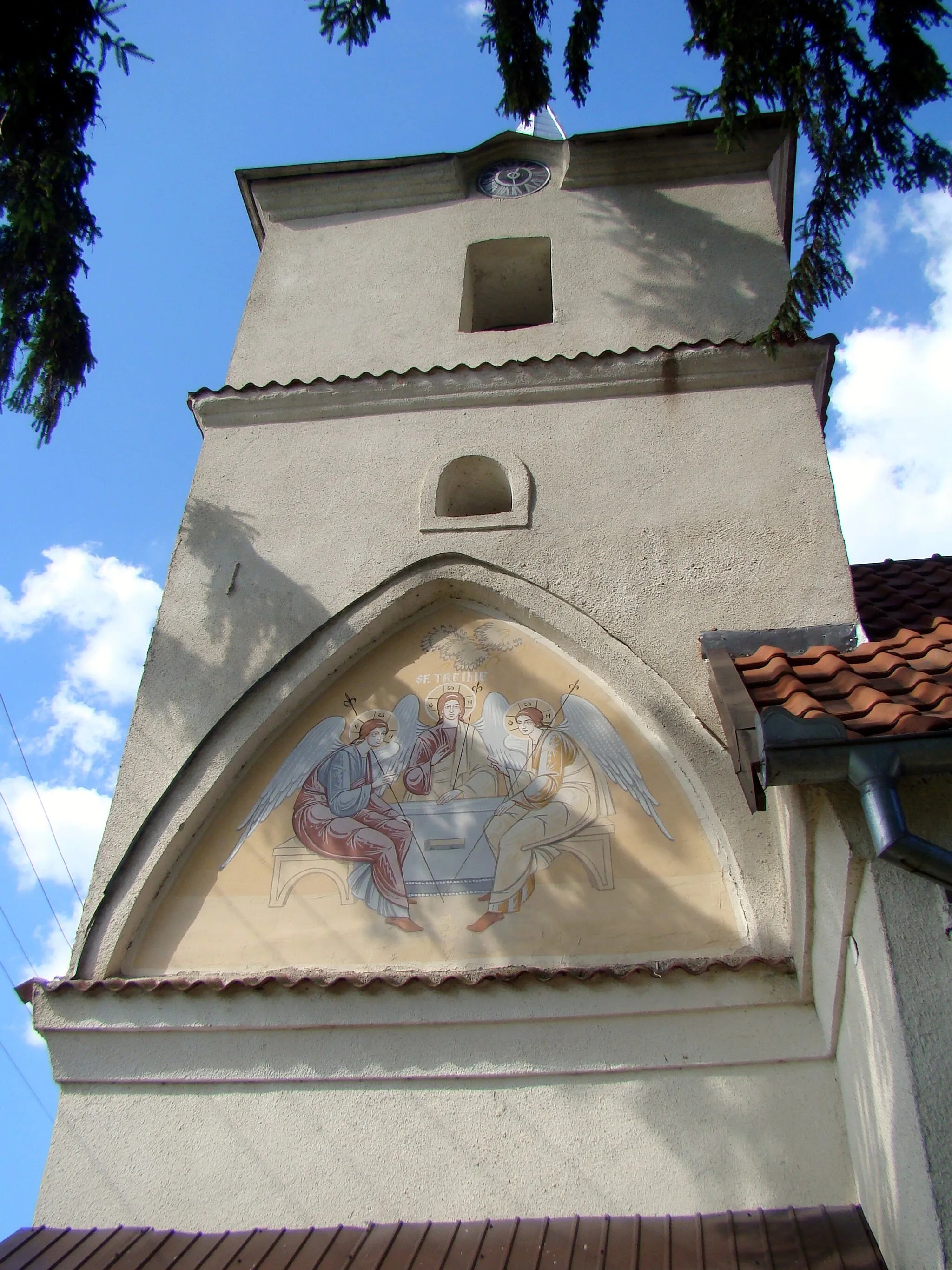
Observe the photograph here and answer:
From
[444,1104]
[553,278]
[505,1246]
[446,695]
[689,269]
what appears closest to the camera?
[505,1246]

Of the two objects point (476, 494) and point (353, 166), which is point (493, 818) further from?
point (353, 166)

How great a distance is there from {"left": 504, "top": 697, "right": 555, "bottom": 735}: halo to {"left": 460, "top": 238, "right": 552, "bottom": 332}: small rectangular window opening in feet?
12.8

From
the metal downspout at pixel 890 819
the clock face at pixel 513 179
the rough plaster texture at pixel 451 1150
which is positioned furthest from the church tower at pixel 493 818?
the clock face at pixel 513 179

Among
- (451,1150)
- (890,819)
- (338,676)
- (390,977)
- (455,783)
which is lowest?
(451,1150)

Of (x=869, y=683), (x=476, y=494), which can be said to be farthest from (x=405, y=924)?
(x=476, y=494)

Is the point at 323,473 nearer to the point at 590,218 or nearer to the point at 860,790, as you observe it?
the point at 590,218

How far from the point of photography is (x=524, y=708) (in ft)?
17.0

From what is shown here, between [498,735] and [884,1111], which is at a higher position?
[498,735]

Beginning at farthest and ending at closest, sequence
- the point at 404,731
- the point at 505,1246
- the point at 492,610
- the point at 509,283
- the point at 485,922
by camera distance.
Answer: the point at 509,283 < the point at 492,610 < the point at 404,731 < the point at 485,922 < the point at 505,1246

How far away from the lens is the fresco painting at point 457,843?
4414 millimetres

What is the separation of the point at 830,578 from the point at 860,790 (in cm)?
253

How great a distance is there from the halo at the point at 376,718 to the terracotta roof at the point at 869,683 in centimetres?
181

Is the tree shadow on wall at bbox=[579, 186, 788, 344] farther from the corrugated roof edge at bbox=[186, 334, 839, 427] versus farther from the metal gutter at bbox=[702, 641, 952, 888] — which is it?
the metal gutter at bbox=[702, 641, 952, 888]

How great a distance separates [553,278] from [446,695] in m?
3.98
